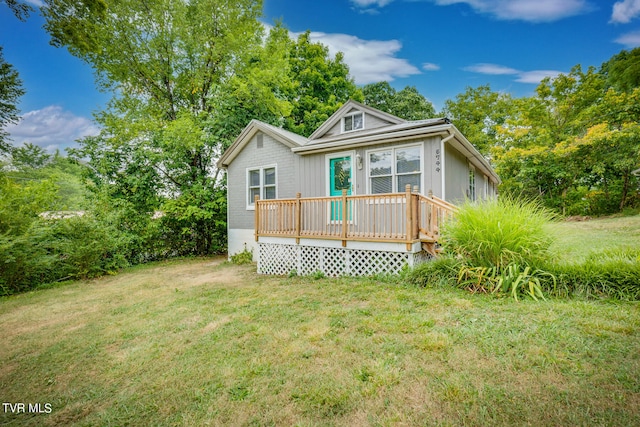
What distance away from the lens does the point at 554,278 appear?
428 centimetres

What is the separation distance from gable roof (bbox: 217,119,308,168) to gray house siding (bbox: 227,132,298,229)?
0.52 ft

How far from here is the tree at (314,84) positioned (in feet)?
61.4

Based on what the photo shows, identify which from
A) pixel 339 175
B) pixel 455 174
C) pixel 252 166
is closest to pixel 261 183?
pixel 252 166

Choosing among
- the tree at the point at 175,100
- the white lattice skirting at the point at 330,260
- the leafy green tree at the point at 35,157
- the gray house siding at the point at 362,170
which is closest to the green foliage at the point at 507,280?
the white lattice skirting at the point at 330,260

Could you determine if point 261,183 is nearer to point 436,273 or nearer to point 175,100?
point 175,100

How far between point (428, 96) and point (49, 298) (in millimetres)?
26662

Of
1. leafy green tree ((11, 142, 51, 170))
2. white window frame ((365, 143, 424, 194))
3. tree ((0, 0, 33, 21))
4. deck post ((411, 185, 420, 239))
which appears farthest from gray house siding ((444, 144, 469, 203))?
leafy green tree ((11, 142, 51, 170))

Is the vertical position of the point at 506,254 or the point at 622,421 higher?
the point at 506,254

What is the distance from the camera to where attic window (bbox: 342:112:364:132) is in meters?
9.73

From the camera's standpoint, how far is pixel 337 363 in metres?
2.88

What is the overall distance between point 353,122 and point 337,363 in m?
8.47

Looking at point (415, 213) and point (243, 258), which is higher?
point (415, 213)

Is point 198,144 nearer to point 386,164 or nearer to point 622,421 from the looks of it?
point 386,164

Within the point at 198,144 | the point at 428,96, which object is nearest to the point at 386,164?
the point at 198,144
